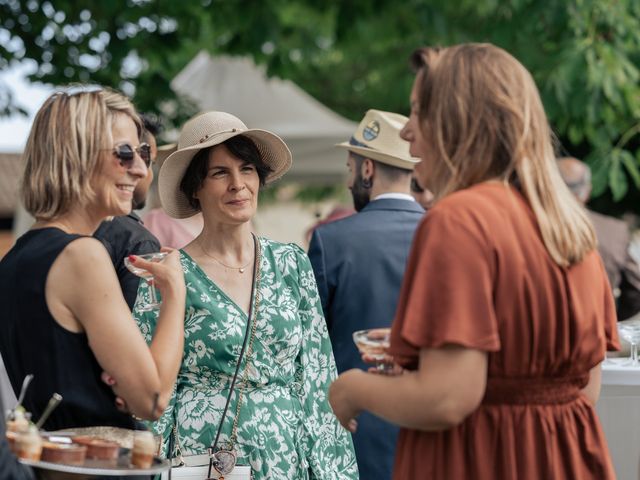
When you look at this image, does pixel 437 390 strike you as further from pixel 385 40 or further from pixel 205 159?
pixel 385 40

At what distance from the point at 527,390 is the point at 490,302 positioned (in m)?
0.26

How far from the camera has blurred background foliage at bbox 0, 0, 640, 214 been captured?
805 cm

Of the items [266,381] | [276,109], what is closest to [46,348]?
[266,381]

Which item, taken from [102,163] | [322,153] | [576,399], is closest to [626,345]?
[576,399]

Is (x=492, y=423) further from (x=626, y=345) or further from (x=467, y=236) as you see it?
(x=626, y=345)

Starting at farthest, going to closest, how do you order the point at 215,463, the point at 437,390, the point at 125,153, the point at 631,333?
the point at 631,333
the point at 215,463
the point at 125,153
the point at 437,390

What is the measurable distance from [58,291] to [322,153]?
953cm

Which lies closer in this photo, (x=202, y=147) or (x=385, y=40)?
(x=202, y=147)

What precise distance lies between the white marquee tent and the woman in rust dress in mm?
9405

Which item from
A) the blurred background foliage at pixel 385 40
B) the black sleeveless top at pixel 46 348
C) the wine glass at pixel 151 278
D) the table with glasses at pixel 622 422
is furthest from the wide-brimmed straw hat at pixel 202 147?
the blurred background foliage at pixel 385 40

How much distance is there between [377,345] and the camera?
8.57 feet

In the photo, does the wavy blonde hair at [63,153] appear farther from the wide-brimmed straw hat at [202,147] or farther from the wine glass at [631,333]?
the wine glass at [631,333]

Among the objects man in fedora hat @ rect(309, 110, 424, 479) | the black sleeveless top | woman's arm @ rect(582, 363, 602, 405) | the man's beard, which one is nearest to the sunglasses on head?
the black sleeveless top

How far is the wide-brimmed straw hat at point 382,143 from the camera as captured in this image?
485 cm
